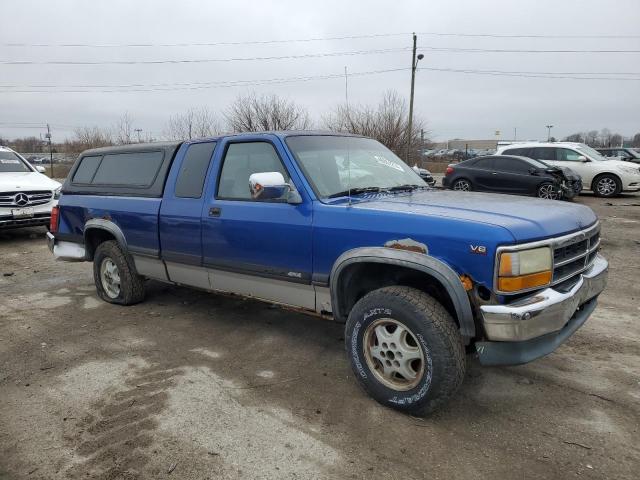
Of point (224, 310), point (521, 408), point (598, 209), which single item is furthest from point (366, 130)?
point (521, 408)

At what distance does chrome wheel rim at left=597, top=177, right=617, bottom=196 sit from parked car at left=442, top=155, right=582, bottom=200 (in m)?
1.77

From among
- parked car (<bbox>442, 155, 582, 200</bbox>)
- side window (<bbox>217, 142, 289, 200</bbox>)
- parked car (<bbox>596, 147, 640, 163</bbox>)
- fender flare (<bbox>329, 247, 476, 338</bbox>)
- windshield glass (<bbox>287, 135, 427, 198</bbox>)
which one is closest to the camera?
fender flare (<bbox>329, 247, 476, 338</bbox>)

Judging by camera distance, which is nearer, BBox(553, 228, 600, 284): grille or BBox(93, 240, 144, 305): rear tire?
BBox(553, 228, 600, 284): grille

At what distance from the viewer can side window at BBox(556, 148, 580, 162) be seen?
15.6m

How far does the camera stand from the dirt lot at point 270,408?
8.79 ft

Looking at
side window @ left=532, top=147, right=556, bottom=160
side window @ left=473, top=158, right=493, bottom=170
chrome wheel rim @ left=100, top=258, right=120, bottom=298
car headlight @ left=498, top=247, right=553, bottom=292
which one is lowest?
chrome wheel rim @ left=100, top=258, right=120, bottom=298

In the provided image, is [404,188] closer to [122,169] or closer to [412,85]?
[122,169]

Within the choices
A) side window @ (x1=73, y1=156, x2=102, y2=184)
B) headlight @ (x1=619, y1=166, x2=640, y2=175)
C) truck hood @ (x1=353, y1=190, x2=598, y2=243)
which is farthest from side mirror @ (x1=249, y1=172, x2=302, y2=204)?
headlight @ (x1=619, y1=166, x2=640, y2=175)

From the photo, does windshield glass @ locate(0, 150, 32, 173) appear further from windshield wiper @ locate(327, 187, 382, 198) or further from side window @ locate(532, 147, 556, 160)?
side window @ locate(532, 147, 556, 160)

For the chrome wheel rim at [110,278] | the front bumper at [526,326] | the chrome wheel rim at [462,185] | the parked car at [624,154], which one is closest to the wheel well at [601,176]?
the chrome wheel rim at [462,185]

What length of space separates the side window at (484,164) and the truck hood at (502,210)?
11008 mm

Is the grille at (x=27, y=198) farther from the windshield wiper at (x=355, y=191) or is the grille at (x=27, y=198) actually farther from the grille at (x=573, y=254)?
the grille at (x=573, y=254)

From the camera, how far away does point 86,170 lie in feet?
19.2

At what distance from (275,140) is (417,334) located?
1.94 m
